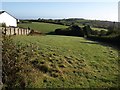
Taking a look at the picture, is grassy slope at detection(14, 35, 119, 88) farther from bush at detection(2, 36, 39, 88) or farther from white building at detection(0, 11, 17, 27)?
white building at detection(0, 11, 17, 27)

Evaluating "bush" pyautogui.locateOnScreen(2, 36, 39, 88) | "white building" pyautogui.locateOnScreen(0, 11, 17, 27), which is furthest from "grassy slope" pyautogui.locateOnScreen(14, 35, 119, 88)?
"white building" pyautogui.locateOnScreen(0, 11, 17, 27)

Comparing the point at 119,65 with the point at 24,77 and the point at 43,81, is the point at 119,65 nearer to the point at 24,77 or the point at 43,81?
the point at 43,81

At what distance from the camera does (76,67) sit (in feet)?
75.1

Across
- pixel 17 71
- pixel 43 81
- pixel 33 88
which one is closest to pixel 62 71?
pixel 43 81

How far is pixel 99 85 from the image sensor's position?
19.7 m

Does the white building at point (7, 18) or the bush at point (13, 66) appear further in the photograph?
the white building at point (7, 18)

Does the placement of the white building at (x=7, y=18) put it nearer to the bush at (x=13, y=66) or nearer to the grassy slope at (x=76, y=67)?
the grassy slope at (x=76, y=67)

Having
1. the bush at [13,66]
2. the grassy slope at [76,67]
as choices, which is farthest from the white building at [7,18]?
the bush at [13,66]

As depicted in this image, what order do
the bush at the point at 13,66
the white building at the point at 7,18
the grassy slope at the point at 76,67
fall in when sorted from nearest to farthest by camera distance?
the bush at the point at 13,66 < the grassy slope at the point at 76,67 < the white building at the point at 7,18

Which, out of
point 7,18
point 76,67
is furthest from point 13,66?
point 7,18

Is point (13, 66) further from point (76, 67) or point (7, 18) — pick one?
point (7, 18)

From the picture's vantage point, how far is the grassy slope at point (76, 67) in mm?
19531

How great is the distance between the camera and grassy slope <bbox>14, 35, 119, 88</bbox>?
64.1 ft

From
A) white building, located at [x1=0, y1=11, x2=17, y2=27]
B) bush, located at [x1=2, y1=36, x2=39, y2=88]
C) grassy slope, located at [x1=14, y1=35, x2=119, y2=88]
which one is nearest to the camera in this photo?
bush, located at [x1=2, y1=36, x2=39, y2=88]
